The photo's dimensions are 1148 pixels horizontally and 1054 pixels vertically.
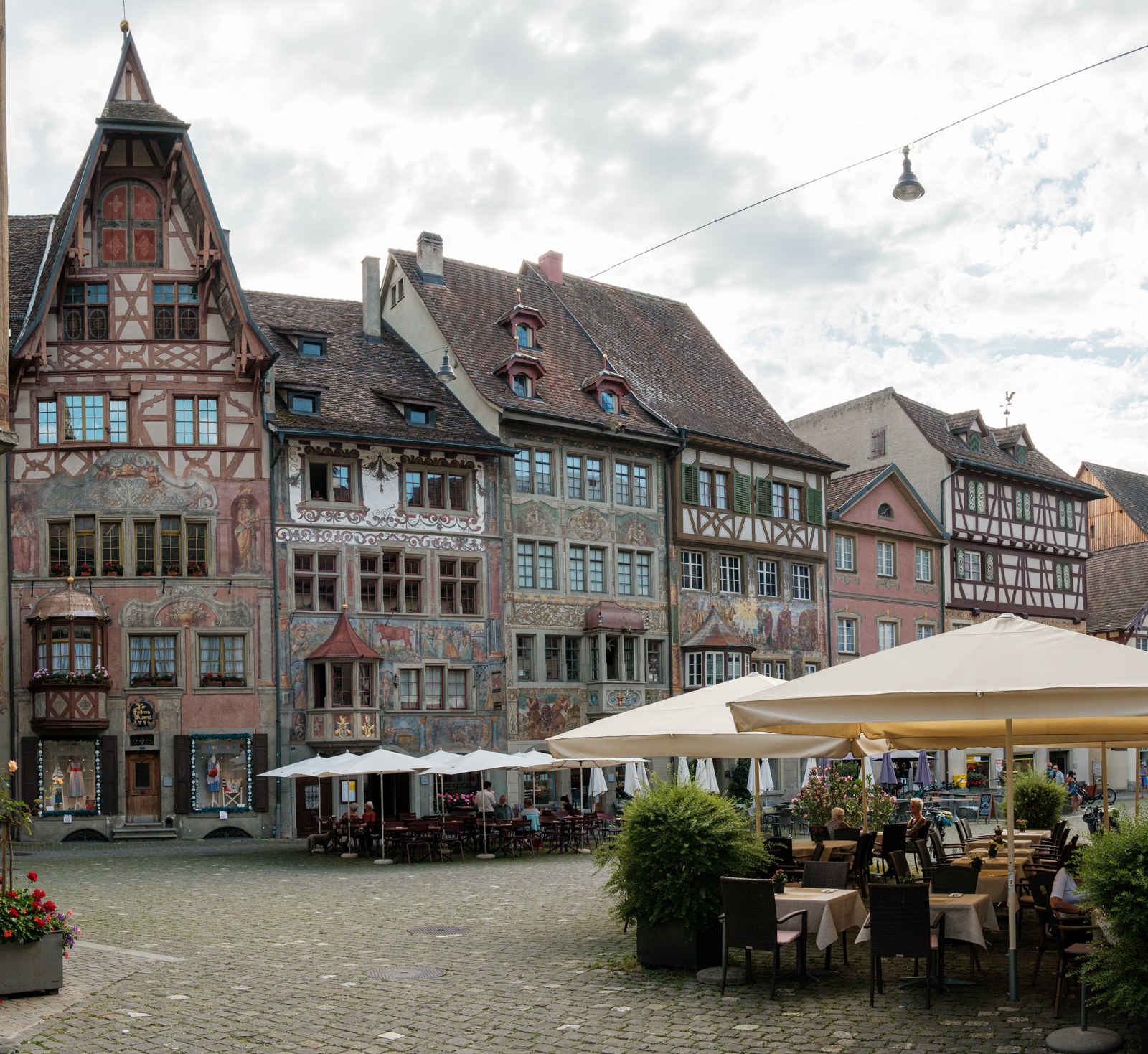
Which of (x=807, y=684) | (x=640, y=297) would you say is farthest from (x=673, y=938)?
(x=640, y=297)

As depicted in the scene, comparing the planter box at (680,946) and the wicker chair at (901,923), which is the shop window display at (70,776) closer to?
the planter box at (680,946)

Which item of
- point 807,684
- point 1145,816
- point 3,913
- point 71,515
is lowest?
point 3,913

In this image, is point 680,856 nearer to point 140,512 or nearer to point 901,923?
point 901,923

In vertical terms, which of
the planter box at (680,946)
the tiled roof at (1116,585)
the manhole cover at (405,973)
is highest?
the tiled roof at (1116,585)

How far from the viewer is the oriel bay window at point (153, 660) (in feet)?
103

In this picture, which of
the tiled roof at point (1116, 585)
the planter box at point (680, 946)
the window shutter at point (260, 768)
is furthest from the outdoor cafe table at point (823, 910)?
the tiled roof at point (1116, 585)

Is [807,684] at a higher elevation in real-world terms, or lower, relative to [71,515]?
lower

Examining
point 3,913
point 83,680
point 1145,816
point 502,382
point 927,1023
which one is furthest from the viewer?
point 502,382

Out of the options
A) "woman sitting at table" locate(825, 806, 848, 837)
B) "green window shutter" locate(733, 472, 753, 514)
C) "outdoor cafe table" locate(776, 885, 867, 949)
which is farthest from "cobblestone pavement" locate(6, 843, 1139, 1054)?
"green window shutter" locate(733, 472, 753, 514)

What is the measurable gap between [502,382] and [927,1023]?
28.4 meters

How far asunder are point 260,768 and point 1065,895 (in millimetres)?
24046

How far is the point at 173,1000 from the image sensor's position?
402 inches

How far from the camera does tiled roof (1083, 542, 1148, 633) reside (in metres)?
53.8

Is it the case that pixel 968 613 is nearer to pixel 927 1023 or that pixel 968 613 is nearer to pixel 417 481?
pixel 417 481
